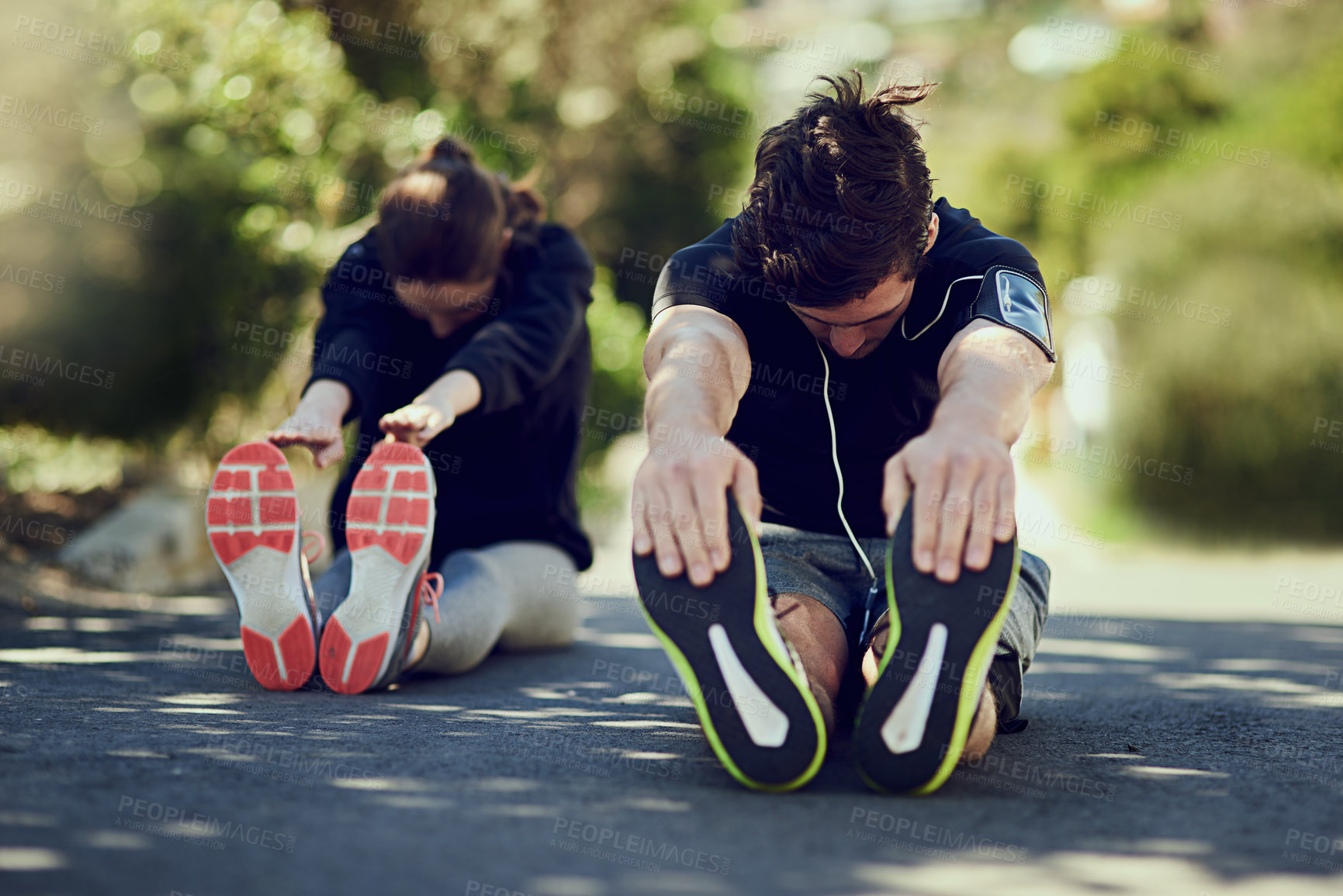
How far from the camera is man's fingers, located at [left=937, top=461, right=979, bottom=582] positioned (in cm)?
186

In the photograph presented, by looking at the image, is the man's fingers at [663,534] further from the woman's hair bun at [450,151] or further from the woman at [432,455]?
the woman's hair bun at [450,151]

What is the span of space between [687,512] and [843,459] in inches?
31.1

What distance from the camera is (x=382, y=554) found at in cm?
271

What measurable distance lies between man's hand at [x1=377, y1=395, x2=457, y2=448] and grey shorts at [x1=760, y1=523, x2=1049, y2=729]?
Answer: 0.84 m

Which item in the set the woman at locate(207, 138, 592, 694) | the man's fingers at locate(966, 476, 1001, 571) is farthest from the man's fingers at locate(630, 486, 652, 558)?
the woman at locate(207, 138, 592, 694)

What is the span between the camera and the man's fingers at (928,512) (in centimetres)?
187

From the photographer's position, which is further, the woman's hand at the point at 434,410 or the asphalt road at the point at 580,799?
the woman's hand at the point at 434,410

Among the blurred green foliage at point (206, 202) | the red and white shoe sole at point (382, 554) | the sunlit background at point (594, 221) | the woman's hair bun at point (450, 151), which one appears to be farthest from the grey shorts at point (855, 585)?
the blurred green foliage at point (206, 202)

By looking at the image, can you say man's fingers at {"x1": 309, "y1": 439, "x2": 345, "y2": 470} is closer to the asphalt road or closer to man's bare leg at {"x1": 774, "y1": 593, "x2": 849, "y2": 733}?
the asphalt road

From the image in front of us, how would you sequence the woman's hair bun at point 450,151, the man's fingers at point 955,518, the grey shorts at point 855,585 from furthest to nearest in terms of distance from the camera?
the woman's hair bun at point 450,151 < the grey shorts at point 855,585 < the man's fingers at point 955,518

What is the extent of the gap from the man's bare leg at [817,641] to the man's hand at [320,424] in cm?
120

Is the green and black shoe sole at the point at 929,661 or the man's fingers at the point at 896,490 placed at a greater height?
the man's fingers at the point at 896,490

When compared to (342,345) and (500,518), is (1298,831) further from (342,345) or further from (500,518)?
(342,345)

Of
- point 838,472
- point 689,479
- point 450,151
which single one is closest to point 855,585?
point 838,472
